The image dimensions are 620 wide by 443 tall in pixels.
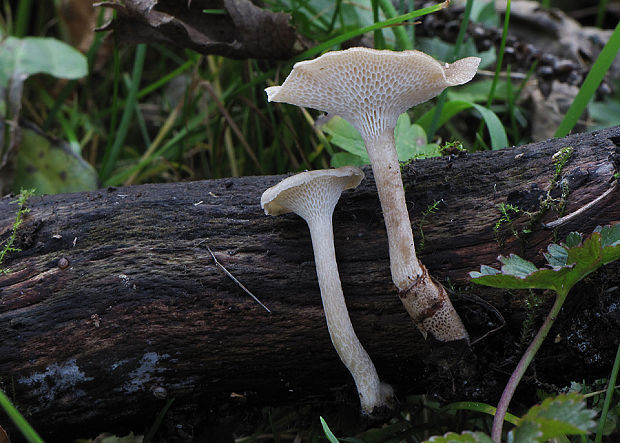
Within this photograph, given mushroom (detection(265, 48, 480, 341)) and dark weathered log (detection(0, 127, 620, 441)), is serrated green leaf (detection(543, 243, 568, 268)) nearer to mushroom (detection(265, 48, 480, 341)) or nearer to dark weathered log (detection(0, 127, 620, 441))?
dark weathered log (detection(0, 127, 620, 441))

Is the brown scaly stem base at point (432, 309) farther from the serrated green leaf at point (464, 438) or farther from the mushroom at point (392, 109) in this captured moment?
the serrated green leaf at point (464, 438)

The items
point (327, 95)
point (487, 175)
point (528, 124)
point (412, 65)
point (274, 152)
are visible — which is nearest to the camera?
point (412, 65)

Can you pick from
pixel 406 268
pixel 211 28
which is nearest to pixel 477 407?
pixel 406 268

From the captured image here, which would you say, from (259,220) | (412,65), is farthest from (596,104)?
(259,220)

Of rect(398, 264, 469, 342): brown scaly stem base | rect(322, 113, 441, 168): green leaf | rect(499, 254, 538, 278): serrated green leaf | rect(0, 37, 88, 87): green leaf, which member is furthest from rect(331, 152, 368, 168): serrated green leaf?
rect(0, 37, 88, 87): green leaf

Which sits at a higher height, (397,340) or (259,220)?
(259,220)

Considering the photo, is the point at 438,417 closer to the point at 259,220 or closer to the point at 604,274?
the point at 604,274

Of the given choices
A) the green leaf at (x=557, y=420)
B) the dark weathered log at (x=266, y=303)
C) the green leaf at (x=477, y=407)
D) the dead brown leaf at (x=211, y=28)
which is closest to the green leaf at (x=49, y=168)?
the dead brown leaf at (x=211, y=28)
